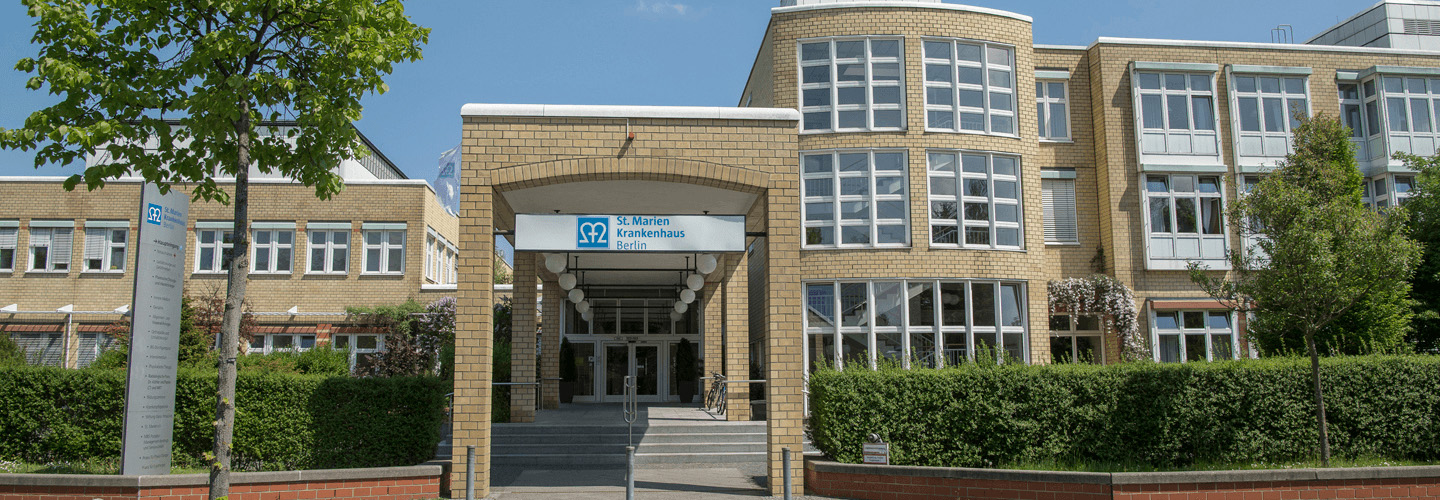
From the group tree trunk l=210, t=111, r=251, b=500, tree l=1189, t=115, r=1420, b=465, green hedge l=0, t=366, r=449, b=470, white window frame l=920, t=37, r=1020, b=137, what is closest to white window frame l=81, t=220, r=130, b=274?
green hedge l=0, t=366, r=449, b=470

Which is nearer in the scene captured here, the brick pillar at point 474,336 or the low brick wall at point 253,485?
the low brick wall at point 253,485

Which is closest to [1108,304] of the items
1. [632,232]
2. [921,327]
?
[921,327]

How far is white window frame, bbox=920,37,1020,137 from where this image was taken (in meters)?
20.5

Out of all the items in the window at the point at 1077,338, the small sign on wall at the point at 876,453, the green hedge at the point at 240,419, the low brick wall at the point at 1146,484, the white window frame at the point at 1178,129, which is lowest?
the low brick wall at the point at 1146,484

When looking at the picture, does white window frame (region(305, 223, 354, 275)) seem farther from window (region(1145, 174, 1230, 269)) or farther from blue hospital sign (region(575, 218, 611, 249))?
window (region(1145, 174, 1230, 269))

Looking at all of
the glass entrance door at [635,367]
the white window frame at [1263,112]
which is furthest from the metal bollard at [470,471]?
the white window frame at [1263,112]

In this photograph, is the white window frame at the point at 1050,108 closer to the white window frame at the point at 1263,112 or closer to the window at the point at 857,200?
the white window frame at the point at 1263,112

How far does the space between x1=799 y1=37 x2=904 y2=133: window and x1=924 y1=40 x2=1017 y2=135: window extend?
2.43 ft

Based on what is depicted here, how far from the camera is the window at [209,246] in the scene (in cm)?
2630

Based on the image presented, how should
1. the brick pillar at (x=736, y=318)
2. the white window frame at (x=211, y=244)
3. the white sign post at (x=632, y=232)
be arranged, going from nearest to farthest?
the white sign post at (x=632, y=232) < the brick pillar at (x=736, y=318) < the white window frame at (x=211, y=244)

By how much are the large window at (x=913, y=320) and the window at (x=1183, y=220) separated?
4214 millimetres

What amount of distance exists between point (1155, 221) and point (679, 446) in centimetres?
1341

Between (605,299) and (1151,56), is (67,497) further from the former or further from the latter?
(1151,56)

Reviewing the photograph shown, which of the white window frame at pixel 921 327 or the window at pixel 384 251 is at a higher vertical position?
the window at pixel 384 251
